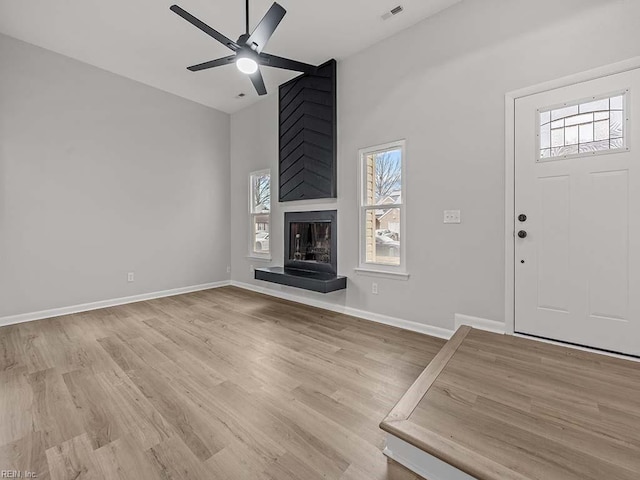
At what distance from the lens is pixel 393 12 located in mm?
3002

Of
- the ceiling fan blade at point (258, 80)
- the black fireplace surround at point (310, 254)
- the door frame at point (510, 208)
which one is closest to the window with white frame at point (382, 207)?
the black fireplace surround at point (310, 254)

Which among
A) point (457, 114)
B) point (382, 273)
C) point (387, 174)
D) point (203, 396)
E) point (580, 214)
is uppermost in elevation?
point (457, 114)

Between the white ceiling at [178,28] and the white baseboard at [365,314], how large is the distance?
10.7 feet

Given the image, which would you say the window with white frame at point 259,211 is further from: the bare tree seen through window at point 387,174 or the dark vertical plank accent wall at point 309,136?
the bare tree seen through window at point 387,174

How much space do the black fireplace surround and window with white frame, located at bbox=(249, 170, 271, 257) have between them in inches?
25.6

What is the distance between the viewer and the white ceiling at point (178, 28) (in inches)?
115

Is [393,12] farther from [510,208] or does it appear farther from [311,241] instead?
[311,241]

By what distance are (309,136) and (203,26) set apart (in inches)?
80.0

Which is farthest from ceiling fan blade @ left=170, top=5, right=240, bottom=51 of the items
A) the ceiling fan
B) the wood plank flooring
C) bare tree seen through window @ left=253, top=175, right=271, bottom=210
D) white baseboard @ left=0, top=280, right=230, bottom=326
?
white baseboard @ left=0, top=280, right=230, bottom=326

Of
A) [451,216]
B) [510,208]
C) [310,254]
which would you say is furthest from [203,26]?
[510,208]

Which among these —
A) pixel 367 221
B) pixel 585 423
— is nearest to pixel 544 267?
pixel 585 423

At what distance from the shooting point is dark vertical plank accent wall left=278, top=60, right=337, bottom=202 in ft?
12.9

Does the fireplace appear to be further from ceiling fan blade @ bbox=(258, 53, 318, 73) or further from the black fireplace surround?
ceiling fan blade @ bbox=(258, 53, 318, 73)

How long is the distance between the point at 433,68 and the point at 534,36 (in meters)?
0.86
